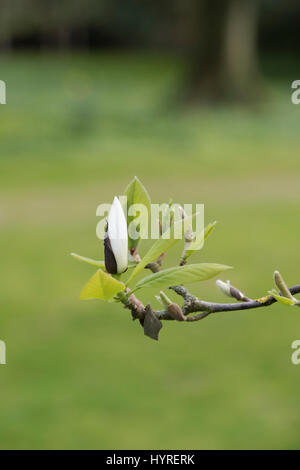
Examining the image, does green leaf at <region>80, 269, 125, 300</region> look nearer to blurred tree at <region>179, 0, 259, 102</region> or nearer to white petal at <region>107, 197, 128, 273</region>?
white petal at <region>107, 197, 128, 273</region>

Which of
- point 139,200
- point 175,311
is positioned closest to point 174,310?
point 175,311

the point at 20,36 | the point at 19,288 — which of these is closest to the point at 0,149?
the point at 19,288

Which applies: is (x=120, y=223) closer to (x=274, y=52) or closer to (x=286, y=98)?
Answer: (x=286, y=98)

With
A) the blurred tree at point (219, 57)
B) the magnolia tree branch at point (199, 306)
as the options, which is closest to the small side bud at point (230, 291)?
the magnolia tree branch at point (199, 306)

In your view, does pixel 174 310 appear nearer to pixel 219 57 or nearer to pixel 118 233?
pixel 118 233

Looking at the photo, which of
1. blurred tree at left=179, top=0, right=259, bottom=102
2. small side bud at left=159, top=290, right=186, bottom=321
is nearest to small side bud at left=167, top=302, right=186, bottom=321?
small side bud at left=159, top=290, right=186, bottom=321

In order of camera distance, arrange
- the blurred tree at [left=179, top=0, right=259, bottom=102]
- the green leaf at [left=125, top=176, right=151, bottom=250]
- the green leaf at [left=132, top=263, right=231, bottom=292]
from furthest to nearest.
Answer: the blurred tree at [left=179, top=0, right=259, bottom=102]
the green leaf at [left=125, top=176, right=151, bottom=250]
the green leaf at [left=132, top=263, right=231, bottom=292]

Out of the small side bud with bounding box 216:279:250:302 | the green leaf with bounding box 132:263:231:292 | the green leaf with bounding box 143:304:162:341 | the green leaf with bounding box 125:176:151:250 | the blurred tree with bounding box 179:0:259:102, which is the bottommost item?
the green leaf with bounding box 143:304:162:341

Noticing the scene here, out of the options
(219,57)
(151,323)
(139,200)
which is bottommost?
(151,323)
